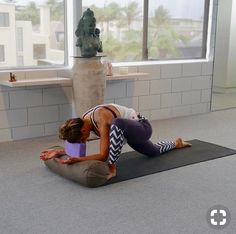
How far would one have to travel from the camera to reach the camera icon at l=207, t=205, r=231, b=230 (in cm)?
230

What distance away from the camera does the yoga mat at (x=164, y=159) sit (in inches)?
124

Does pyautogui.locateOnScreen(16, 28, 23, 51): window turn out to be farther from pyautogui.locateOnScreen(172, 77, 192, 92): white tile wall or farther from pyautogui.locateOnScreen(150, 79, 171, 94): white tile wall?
pyautogui.locateOnScreen(172, 77, 192, 92): white tile wall

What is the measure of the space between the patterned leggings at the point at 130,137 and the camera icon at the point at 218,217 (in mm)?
828

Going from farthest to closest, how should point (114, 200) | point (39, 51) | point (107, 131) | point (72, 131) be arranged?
point (39, 51) → point (107, 131) → point (72, 131) → point (114, 200)

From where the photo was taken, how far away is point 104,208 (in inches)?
99.0

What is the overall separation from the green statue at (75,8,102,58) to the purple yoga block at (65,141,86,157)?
115 cm

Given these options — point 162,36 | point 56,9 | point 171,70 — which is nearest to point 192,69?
point 171,70

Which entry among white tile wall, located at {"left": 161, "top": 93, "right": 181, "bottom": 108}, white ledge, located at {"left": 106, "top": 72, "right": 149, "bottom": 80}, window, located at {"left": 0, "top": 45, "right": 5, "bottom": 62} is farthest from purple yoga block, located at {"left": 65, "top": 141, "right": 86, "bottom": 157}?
white tile wall, located at {"left": 161, "top": 93, "right": 181, "bottom": 108}

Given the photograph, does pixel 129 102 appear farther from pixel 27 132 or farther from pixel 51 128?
pixel 27 132

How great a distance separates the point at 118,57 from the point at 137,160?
1.82 m

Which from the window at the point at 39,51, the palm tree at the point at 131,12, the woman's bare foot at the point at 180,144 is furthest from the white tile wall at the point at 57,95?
the woman's bare foot at the point at 180,144

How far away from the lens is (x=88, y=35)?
394 cm

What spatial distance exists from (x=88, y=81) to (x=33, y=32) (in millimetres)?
875

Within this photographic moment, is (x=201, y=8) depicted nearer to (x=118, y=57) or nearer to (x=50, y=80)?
(x=118, y=57)
